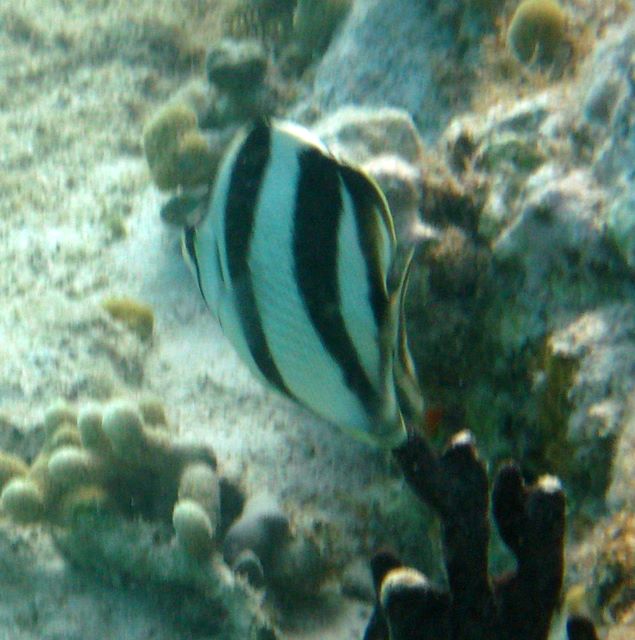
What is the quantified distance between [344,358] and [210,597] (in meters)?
1.87

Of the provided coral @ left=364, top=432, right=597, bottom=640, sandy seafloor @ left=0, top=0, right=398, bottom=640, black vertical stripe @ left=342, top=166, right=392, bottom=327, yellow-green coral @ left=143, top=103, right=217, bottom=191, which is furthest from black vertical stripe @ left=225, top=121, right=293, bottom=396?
yellow-green coral @ left=143, top=103, right=217, bottom=191

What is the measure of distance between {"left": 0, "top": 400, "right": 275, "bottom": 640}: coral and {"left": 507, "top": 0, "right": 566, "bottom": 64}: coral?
253 centimetres

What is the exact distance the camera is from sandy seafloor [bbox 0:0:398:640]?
9.14 feet

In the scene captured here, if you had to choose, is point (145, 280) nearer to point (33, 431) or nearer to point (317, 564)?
point (33, 431)

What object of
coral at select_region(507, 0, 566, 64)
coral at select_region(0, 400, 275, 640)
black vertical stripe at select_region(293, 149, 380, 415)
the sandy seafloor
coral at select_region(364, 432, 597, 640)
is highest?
black vertical stripe at select_region(293, 149, 380, 415)

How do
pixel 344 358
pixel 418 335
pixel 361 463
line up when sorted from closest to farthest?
pixel 344 358, pixel 418 335, pixel 361 463

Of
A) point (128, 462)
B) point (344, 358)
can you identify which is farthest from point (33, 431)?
point (344, 358)

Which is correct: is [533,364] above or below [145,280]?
above

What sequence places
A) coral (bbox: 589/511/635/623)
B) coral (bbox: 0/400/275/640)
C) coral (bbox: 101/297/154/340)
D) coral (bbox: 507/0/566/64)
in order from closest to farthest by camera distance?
coral (bbox: 589/511/635/623) → coral (bbox: 0/400/275/640) → coral (bbox: 507/0/566/64) → coral (bbox: 101/297/154/340)

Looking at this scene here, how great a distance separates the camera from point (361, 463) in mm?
3127

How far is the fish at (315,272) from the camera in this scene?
115 centimetres

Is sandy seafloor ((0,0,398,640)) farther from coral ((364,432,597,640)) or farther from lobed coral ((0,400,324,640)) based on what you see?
coral ((364,432,597,640))

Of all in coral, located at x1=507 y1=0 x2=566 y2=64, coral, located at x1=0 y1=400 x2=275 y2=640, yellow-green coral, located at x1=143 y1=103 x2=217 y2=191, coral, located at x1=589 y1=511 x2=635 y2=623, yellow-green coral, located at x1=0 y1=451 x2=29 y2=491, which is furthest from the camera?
yellow-green coral, located at x1=143 y1=103 x2=217 y2=191

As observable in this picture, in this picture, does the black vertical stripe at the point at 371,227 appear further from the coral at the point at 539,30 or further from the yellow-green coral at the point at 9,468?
the coral at the point at 539,30
